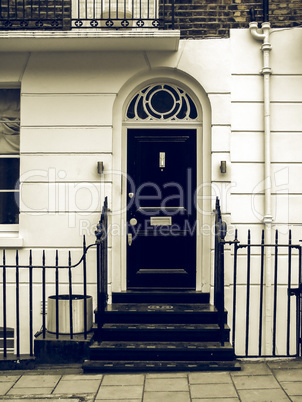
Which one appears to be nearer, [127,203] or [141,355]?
[141,355]

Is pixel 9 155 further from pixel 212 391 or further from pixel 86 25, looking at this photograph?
pixel 212 391

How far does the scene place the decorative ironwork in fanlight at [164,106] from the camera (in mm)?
6625

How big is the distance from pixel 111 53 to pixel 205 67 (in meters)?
1.25

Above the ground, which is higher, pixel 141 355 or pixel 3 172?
pixel 3 172

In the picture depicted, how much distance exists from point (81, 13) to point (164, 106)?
170 cm

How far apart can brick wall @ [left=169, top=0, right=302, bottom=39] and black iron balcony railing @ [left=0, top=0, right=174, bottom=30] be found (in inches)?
8.5

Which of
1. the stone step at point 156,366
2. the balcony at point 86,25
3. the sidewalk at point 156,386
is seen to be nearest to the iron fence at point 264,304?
the sidewalk at point 156,386

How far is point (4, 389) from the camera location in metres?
4.76

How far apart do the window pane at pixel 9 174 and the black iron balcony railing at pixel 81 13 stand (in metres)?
1.73

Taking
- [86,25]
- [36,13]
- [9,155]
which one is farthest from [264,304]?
[36,13]

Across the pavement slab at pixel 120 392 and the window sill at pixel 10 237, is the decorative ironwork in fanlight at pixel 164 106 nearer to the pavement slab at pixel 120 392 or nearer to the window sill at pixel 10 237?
the window sill at pixel 10 237

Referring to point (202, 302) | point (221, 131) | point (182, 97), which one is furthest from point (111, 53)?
point (202, 302)

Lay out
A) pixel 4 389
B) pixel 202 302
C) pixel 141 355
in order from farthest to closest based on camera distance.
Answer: pixel 202 302 < pixel 141 355 < pixel 4 389

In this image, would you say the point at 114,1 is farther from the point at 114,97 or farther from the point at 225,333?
the point at 225,333
